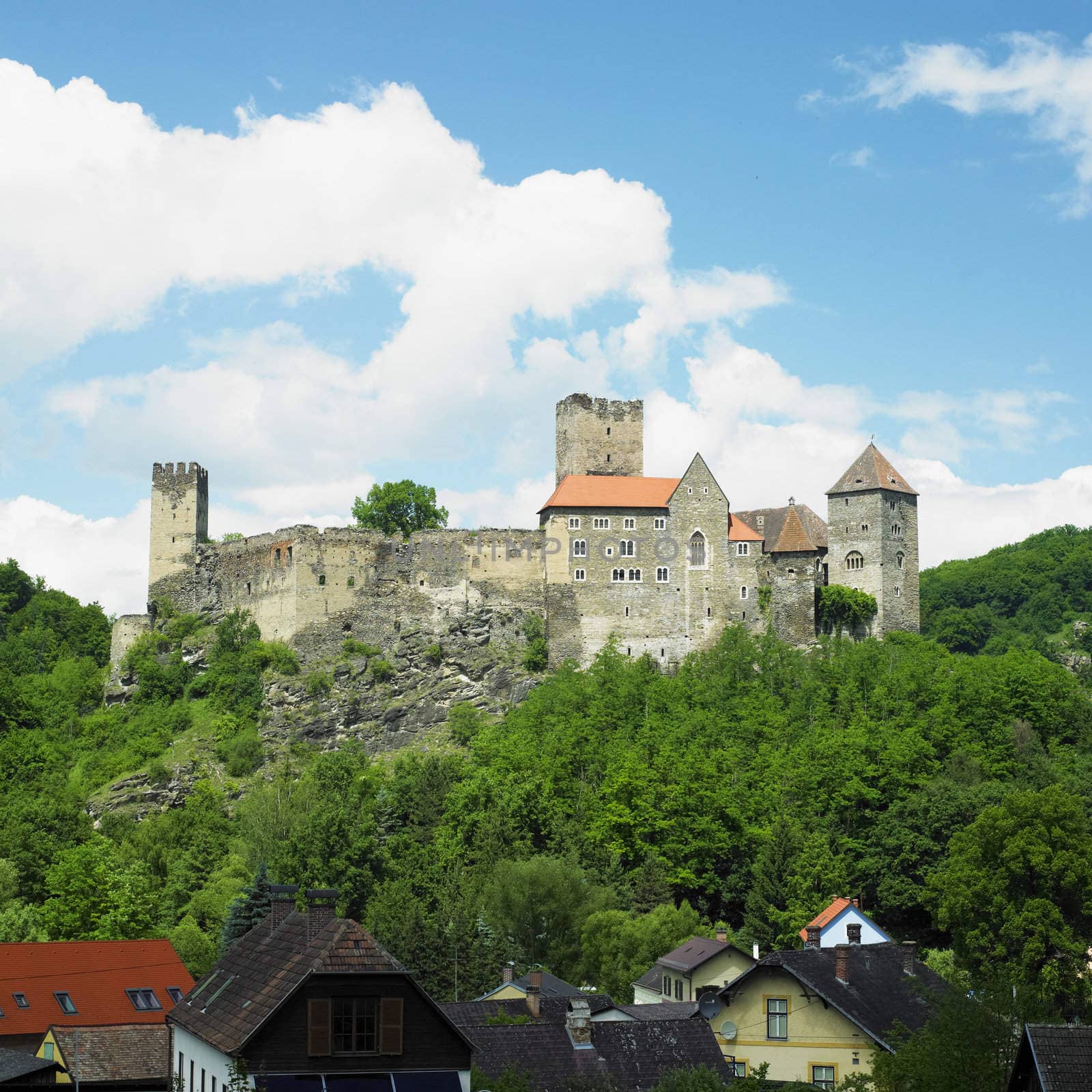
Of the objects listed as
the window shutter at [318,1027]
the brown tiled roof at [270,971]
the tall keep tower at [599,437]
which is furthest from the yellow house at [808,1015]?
the tall keep tower at [599,437]

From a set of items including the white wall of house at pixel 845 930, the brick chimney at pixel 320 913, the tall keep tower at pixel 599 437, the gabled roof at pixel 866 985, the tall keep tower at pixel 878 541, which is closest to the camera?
the brick chimney at pixel 320 913

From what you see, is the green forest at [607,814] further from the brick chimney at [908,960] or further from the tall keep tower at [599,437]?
the tall keep tower at [599,437]

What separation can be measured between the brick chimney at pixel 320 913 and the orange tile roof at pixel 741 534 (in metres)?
54.5

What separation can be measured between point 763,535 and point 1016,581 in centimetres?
5170

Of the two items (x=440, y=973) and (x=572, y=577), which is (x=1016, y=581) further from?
(x=440, y=973)

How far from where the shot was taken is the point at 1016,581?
440 feet

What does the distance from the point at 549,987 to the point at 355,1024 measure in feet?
63.0

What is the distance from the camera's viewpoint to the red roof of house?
4556 cm

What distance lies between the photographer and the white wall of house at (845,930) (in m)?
55.2

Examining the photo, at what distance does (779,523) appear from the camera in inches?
3543

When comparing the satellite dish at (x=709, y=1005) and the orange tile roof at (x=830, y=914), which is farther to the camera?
the orange tile roof at (x=830, y=914)

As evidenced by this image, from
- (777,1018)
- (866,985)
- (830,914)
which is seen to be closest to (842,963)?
(866,985)

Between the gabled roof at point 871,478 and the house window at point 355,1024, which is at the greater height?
the gabled roof at point 871,478

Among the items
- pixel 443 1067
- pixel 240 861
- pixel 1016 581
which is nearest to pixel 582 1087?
pixel 443 1067
